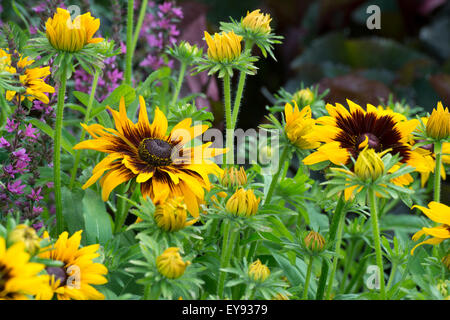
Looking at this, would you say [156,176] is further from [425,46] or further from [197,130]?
[425,46]

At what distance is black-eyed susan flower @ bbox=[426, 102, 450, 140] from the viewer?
0.49 m

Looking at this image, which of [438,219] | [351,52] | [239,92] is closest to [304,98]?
[239,92]

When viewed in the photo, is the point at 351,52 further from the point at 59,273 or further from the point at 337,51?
the point at 59,273

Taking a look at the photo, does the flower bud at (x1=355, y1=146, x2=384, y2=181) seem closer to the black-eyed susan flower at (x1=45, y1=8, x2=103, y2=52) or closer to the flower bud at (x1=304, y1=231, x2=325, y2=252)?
the flower bud at (x1=304, y1=231, x2=325, y2=252)

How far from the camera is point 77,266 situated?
0.40 meters

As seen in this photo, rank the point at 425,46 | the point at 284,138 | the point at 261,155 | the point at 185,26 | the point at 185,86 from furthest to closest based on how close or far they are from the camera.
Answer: the point at 425,46 < the point at 185,26 < the point at 185,86 < the point at 261,155 < the point at 284,138

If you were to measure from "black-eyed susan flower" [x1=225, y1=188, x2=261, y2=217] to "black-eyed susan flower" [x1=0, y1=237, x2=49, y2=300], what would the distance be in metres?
0.15

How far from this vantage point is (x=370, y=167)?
0.41m

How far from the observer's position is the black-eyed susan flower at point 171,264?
0.38 meters

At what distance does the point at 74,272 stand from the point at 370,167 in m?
0.23

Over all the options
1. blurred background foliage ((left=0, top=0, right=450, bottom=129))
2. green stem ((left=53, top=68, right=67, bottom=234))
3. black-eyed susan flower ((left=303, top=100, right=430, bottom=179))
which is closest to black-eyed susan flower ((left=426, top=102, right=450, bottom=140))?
black-eyed susan flower ((left=303, top=100, right=430, bottom=179))

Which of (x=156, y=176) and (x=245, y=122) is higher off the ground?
(x=245, y=122)

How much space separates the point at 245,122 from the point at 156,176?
887 mm
